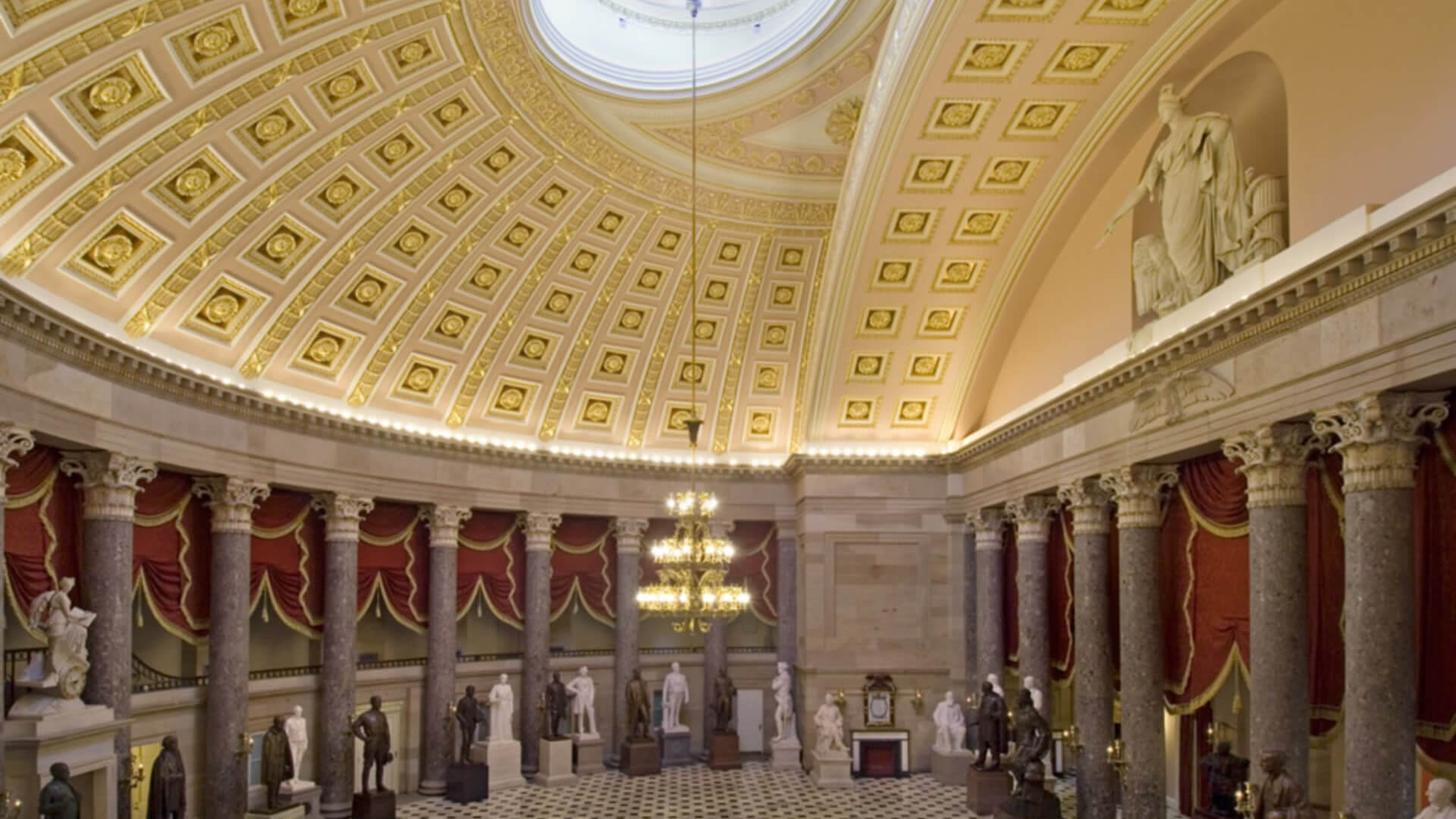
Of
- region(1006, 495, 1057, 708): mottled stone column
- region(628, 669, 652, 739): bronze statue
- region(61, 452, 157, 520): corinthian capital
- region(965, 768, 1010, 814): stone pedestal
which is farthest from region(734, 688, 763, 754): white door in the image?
region(61, 452, 157, 520): corinthian capital

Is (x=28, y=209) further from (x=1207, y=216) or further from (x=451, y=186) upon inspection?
(x=1207, y=216)

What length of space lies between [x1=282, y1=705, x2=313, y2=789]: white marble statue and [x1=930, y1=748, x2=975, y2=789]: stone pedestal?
13394mm

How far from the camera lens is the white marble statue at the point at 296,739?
75.2 feet

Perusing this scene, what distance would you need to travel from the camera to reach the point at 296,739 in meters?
23.1

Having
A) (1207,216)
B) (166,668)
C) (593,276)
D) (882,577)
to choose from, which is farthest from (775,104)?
(166,668)

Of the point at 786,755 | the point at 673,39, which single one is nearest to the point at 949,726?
the point at 786,755

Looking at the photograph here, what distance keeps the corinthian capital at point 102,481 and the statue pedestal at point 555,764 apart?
1184cm

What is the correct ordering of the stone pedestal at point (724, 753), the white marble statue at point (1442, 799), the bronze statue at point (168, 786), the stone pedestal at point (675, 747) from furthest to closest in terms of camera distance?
the stone pedestal at point (675, 747), the stone pedestal at point (724, 753), the bronze statue at point (168, 786), the white marble statue at point (1442, 799)

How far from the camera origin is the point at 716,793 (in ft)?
87.0

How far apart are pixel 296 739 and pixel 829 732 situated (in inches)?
451

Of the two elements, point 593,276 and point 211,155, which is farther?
point 593,276

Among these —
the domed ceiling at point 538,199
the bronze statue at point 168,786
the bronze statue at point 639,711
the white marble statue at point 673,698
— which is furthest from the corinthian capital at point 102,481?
the white marble statue at point 673,698

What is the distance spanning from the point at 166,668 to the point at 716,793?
37.3ft

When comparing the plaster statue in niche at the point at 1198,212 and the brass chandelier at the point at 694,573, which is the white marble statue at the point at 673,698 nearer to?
the brass chandelier at the point at 694,573
